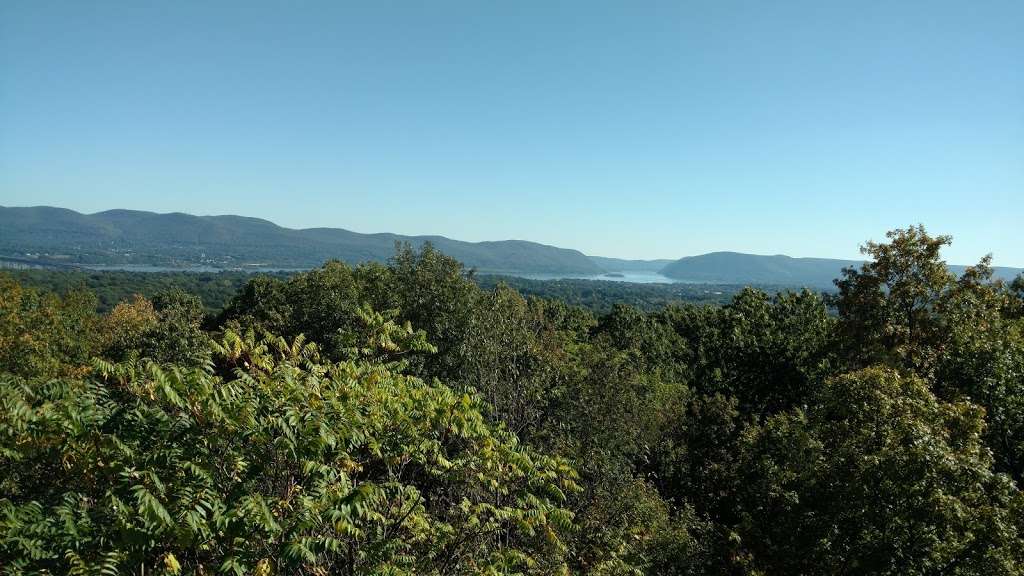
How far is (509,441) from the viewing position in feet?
32.1

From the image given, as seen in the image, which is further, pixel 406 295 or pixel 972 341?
pixel 406 295

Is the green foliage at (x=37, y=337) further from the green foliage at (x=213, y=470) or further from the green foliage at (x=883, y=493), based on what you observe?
the green foliage at (x=883, y=493)

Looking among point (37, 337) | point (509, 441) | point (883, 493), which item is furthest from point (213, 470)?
point (37, 337)

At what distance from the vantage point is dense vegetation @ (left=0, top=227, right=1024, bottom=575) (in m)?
5.98

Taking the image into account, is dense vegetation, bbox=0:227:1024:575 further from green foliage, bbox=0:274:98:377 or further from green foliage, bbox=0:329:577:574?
green foliage, bbox=0:274:98:377

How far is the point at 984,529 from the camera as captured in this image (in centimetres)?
1143

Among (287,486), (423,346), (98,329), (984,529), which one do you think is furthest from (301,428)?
(98,329)

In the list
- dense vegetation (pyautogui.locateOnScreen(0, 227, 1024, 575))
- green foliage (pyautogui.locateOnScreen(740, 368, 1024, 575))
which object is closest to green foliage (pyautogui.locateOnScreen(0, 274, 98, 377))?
dense vegetation (pyautogui.locateOnScreen(0, 227, 1024, 575))

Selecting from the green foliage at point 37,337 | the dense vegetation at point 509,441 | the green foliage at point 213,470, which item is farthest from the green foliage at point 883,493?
the green foliage at point 37,337

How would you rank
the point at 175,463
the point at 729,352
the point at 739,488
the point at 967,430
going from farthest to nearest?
the point at 729,352 → the point at 739,488 → the point at 967,430 → the point at 175,463

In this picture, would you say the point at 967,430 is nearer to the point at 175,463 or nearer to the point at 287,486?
the point at 287,486

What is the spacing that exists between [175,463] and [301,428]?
145 centimetres

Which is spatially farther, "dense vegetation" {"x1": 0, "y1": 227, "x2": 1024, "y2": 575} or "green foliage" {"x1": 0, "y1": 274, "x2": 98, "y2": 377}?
"green foliage" {"x1": 0, "y1": 274, "x2": 98, "y2": 377}

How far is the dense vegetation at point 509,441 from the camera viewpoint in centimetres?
598
